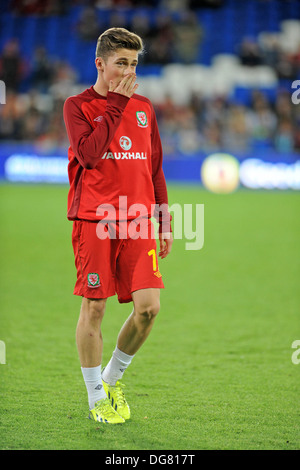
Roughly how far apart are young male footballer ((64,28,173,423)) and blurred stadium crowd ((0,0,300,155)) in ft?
46.6

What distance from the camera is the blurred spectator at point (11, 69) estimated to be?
2156 cm

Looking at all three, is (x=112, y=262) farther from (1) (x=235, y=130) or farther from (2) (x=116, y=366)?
(1) (x=235, y=130)

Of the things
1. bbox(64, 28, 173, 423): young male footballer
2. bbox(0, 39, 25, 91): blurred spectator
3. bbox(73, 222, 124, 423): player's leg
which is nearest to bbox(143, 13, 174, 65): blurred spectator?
bbox(0, 39, 25, 91): blurred spectator

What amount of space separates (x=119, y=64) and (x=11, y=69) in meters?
18.7

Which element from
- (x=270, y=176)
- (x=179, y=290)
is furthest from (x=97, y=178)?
(x=270, y=176)

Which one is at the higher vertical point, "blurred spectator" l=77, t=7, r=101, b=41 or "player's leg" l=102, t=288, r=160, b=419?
"blurred spectator" l=77, t=7, r=101, b=41

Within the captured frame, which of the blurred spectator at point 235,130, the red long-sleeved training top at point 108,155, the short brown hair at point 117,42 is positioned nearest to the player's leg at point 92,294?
the red long-sleeved training top at point 108,155

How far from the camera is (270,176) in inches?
702

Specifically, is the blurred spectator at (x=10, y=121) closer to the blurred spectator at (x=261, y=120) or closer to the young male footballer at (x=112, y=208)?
the blurred spectator at (x=261, y=120)

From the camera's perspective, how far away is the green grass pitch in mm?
3814

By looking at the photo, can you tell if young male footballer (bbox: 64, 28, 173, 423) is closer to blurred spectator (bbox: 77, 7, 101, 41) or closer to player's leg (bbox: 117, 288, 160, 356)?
player's leg (bbox: 117, 288, 160, 356)
